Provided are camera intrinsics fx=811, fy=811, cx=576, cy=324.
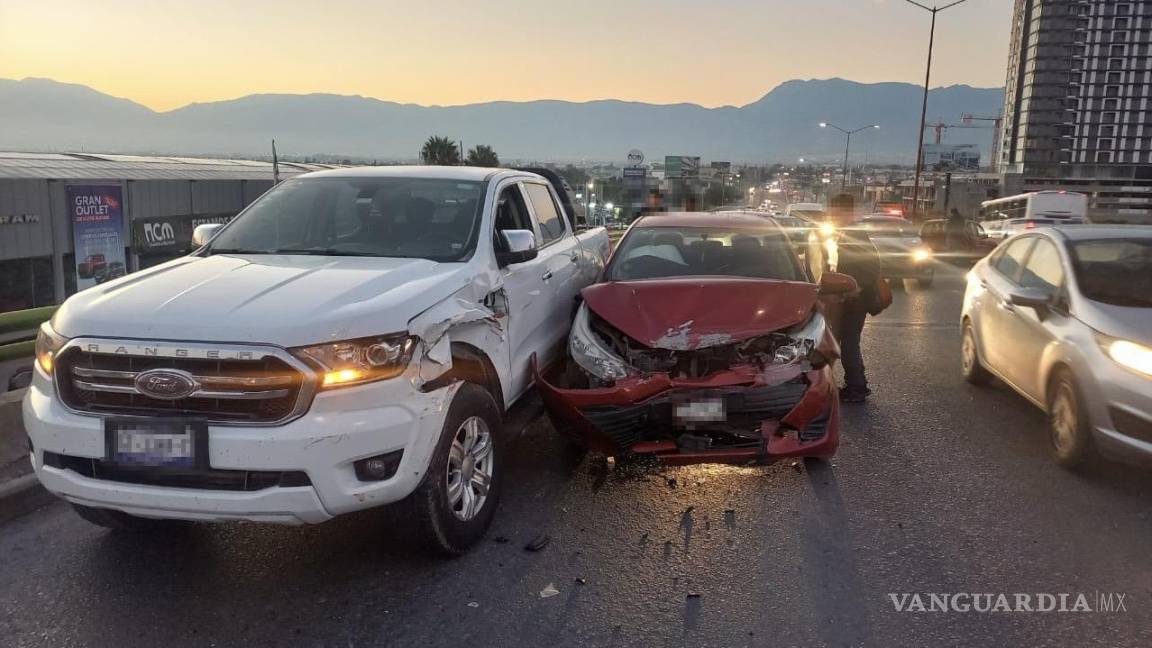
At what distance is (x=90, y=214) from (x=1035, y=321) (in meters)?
32.4

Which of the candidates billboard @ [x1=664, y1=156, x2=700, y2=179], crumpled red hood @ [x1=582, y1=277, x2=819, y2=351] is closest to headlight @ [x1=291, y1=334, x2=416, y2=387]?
crumpled red hood @ [x1=582, y1=277, x2=819, y2=351]

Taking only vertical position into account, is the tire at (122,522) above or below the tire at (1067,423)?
below

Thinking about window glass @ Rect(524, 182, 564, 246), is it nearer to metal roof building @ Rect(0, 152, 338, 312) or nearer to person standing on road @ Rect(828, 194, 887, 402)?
person standing on road @ Rect(828, 194, 887, 402)

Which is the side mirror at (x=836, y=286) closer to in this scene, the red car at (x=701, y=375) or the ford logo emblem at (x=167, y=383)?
the red car at (x=701, y=375)

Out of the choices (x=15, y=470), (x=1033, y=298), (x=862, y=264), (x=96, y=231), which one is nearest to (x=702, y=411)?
(x=1033, y=298)

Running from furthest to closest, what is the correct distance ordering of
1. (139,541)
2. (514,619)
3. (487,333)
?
(487,333) → (139,541) → (514,619)

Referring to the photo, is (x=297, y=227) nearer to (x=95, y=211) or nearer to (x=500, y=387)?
(x=500, y=387)

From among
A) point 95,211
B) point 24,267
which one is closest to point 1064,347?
point 95,211

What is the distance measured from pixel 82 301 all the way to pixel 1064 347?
5433 millimetres

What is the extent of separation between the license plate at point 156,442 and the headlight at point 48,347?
43 cm

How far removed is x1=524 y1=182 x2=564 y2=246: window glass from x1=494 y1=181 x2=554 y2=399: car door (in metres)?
0.21

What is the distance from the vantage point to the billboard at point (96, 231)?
29.2m

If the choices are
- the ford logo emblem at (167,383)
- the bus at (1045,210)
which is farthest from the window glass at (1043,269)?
the bus at (1045,210)

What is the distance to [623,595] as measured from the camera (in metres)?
3.48
